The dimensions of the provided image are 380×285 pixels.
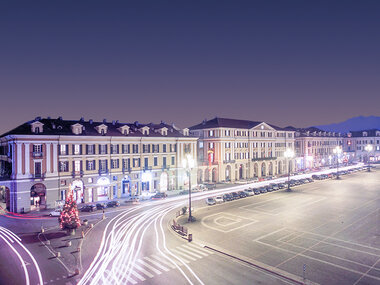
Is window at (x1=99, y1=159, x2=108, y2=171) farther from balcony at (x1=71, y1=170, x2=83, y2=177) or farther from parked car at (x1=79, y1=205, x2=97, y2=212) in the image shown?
parked car at (x1=79, y1=205, x2=97, y2=212)

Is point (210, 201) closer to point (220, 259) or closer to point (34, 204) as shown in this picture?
point (220, 259)

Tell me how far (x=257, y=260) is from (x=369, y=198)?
126 feet

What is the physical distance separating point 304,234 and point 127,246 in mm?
20069

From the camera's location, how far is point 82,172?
49.1 metres

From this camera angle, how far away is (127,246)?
1091 inches

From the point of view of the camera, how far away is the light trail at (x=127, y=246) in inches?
837

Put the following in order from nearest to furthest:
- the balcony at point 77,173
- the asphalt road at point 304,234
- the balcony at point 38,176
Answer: the asphalt road at point 304,234 < the balcony at point 38,176 < the balcony at point 77,173

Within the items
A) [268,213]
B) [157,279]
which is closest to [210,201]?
[268,213]

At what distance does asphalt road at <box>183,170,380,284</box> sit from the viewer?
2241 cm

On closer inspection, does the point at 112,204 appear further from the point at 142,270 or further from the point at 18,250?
the point at 142,270

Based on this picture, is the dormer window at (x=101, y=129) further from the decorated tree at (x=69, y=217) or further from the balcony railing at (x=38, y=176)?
the decorated tree at (x=69, y=217)

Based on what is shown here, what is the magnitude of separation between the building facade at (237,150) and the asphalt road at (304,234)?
80.3 feet

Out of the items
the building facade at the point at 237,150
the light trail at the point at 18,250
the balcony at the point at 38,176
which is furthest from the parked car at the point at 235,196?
the light trail at the point at 18,250

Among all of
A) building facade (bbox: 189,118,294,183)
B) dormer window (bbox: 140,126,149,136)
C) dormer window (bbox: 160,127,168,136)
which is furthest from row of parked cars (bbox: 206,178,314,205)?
dormer window (bbox: 140,126,149,136)
